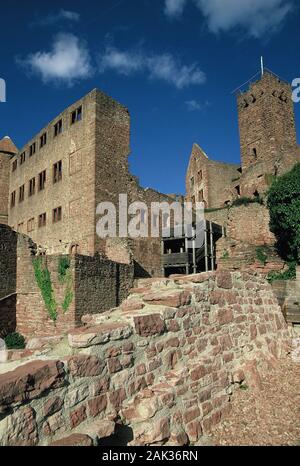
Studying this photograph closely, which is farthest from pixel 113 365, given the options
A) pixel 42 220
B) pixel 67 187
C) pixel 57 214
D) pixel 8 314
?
pixel 42 220

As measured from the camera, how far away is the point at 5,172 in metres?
31.4

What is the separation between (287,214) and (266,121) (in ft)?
54.9

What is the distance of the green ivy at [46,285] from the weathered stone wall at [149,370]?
982cm

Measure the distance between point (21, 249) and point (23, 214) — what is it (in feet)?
37.6

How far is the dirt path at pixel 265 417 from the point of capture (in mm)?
4820

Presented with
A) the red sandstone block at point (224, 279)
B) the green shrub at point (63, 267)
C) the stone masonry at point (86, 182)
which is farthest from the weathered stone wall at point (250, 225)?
the red sandstone block at point (224, 279)

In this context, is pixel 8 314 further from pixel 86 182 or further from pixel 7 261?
pixel 86 182

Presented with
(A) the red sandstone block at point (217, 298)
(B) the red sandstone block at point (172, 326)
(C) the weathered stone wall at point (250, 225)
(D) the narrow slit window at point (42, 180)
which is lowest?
(B) the red sandstone block at point (172, 326)

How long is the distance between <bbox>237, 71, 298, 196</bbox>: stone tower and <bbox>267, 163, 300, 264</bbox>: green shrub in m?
12.3

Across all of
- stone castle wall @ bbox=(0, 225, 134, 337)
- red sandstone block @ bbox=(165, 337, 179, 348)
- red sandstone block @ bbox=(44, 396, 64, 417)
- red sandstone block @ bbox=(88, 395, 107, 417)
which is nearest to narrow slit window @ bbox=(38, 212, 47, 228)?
stone castle wall @ bbox=(0, 225, 134, 337)

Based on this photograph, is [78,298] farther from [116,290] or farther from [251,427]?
[251,427]

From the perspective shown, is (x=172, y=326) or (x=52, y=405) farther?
(x=172, y=326)

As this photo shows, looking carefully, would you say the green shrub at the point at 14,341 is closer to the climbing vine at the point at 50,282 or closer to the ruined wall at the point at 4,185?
the climbing vine at the point at 50,282

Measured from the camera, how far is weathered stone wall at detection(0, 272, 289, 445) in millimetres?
3391
